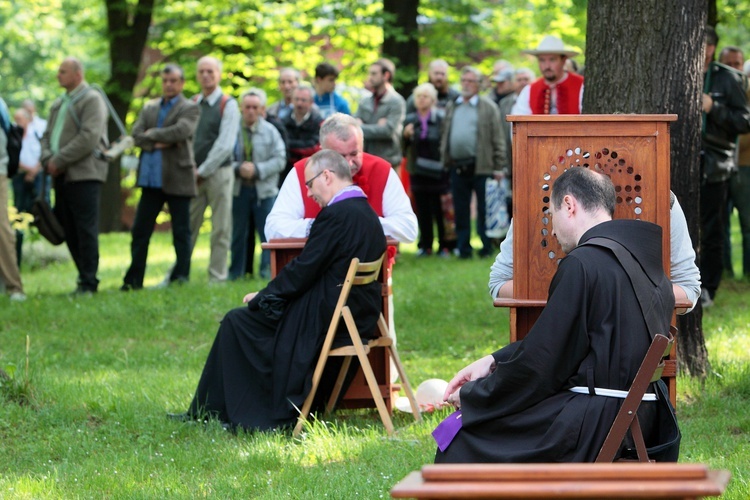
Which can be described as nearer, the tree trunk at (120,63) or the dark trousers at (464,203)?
the dark trousers at (464,203)

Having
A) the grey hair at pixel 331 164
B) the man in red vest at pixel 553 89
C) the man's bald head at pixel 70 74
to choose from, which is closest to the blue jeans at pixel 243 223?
the man's bald head at pixel 70 74

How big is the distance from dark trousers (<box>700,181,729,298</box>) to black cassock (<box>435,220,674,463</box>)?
6.52 m

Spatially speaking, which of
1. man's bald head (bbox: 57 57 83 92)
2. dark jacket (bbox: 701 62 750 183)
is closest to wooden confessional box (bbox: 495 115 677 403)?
dark jacket (bbox: 701 62 750 183)

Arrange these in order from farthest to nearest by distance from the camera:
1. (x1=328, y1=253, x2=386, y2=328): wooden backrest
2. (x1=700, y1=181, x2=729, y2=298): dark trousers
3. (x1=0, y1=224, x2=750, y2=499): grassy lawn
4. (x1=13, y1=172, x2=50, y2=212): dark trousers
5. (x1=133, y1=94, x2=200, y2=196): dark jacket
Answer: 1. (x1=13, y1=172, x2=50, y2=212): dark trousers
2. (x1=133, y1=94, x2=200, y2=196): dark jacket
3. (x1=700, y1=181, x2=729, y2=298): dark trousers
4. (x1=328, y1=253, x2=386, y2=328): wooden backrest
5. (x1=0, y1=224, x2=750, y2=499): grassy lawn

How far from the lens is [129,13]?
23.0 m

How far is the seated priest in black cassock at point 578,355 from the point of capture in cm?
431

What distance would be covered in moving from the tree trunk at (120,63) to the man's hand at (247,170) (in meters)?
9.97

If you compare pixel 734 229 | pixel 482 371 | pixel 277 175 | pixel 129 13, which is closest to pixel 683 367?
pixel 482 371

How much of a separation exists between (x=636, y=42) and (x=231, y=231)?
735 centimetres

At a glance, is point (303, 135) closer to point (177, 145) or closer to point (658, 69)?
point (177, 145)

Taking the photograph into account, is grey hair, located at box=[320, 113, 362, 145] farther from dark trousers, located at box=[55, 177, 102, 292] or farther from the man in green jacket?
the man in green jacket

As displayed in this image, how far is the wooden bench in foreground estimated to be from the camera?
2844 mm

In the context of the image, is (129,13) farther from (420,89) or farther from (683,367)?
(683,367)

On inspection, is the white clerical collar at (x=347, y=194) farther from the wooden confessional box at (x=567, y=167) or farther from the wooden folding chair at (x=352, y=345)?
the wooden confessional box at (x=567, y=167)
